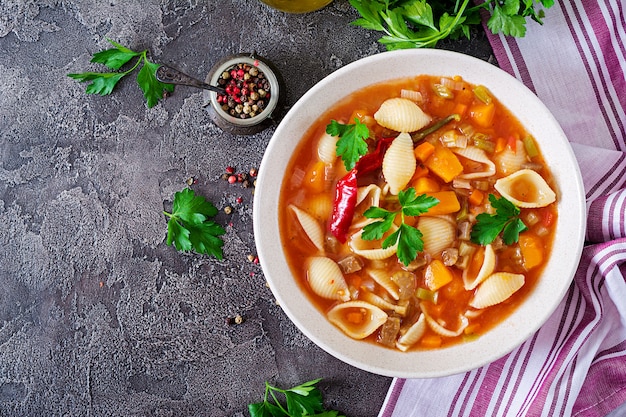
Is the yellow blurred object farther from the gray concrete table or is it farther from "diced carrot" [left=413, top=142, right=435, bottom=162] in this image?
"diced carrot" [left=413, top=142, right=435, bottom=162]

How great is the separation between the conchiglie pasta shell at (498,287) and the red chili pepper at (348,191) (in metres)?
0.71

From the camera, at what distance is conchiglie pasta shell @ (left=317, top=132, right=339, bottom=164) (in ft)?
9.96

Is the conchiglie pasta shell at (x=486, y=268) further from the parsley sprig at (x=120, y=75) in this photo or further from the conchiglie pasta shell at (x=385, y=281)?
the parsley sprig at (x=120, y=75)

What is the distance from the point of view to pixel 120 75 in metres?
3.51

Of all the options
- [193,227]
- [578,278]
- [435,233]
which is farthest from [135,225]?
[578,278]

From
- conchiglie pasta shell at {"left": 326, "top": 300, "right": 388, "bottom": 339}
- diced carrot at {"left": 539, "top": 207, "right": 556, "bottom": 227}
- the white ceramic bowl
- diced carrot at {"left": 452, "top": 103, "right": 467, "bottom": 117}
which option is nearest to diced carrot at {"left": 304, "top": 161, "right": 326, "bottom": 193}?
the white ceramic bowl

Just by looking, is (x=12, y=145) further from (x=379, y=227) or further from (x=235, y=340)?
(x=379, y=227)

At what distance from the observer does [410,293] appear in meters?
3.02

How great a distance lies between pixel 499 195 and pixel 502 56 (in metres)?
0.82

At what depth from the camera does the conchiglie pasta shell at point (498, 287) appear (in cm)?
294

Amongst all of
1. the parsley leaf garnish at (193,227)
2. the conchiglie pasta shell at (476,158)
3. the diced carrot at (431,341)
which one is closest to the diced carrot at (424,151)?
the conchiglie pasta shell at (476,158)

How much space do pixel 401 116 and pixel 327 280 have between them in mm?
863

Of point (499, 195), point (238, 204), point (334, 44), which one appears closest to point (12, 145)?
point (238, 204)

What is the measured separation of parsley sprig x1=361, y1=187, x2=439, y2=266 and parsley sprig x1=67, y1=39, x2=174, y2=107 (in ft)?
4.71
